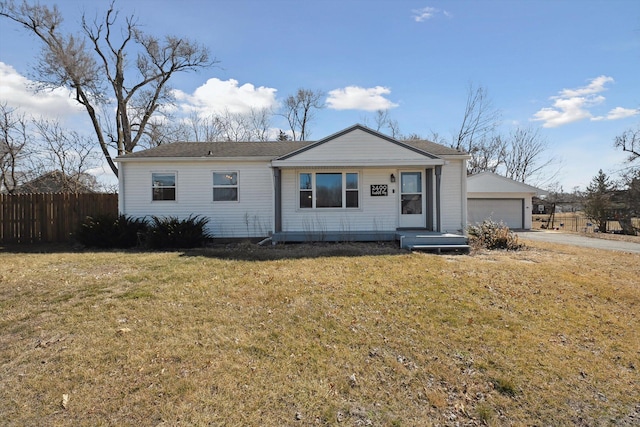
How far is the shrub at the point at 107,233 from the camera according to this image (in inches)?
441

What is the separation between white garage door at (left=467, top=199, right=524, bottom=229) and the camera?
2388 centimetres

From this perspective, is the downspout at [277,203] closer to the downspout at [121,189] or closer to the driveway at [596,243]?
the downspout at [121,189]

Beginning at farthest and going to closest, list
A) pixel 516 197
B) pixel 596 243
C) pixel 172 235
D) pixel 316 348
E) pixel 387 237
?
pixel 516 197
pixel 596 243
pixel 387 237
pixel 172 235
pixel 316 348

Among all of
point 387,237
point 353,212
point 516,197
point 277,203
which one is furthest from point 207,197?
point 516,197

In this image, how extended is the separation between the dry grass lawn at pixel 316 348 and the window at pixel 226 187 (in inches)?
220

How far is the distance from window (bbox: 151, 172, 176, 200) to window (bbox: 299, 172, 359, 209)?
4.75 meters

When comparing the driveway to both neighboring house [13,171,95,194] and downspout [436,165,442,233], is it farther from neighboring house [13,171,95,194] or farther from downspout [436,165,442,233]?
neighboring house [13,171,95,194]

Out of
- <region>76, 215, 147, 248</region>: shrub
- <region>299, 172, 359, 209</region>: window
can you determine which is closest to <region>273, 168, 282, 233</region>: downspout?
<region>299, 172, 359, 209</region>: window

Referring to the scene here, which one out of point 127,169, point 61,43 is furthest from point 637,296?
point 61,43

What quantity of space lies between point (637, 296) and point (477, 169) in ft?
106

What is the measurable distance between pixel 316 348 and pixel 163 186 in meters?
10.5

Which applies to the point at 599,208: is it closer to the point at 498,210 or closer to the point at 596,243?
the point at 498,210

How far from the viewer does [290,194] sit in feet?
40.0

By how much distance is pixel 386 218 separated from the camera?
1222cm
